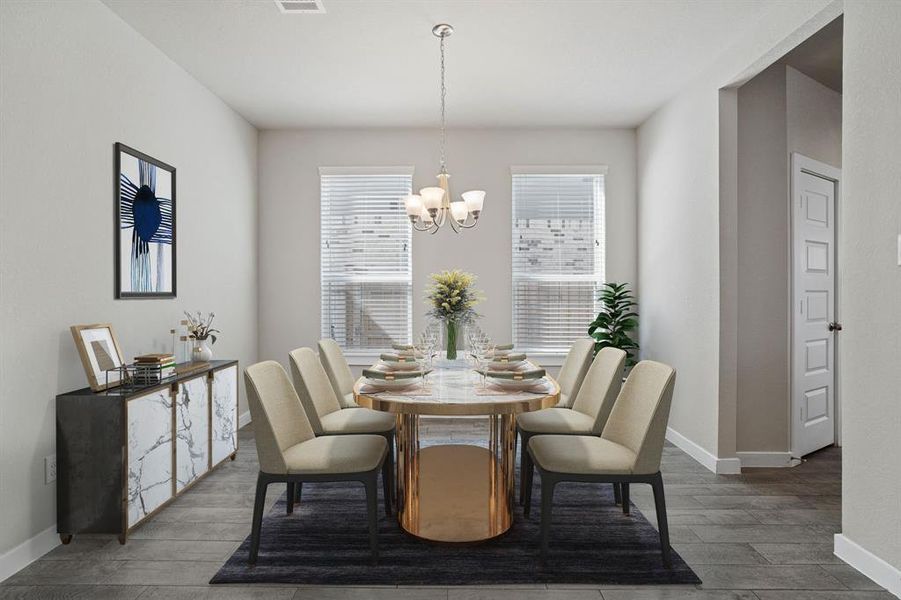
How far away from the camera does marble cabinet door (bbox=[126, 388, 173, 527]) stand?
8.48 feet

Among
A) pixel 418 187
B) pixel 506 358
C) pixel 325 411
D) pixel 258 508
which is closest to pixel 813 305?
pixel 506 358

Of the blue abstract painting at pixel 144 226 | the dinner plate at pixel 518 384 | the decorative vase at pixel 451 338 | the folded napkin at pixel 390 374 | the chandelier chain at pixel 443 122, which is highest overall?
the chandelier chain at pixel 443 122

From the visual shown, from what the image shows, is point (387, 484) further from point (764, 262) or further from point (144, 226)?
point (764, 262)

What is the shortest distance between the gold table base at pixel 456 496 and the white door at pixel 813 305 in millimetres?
2383

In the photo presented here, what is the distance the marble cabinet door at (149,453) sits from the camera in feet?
8.48

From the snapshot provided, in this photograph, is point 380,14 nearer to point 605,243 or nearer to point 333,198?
point 333,198

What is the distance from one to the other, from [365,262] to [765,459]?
3.72 meters

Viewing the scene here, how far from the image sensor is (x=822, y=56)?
11.9ft

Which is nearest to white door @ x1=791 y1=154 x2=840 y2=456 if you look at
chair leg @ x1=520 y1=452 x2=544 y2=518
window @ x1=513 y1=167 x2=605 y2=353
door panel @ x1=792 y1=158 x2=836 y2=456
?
door panel @ x1=792 y1=158 x2=836 y2=456

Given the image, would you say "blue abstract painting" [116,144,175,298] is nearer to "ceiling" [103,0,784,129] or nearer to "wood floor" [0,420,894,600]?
"ceiling" [103,0,784,129]

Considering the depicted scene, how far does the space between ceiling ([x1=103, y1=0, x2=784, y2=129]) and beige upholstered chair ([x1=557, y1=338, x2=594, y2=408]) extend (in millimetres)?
1980

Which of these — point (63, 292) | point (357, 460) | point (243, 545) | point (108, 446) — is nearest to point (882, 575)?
point (357, 460)

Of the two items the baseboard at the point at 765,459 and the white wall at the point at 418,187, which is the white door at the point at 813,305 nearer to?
the baseboard at the point at 765,459

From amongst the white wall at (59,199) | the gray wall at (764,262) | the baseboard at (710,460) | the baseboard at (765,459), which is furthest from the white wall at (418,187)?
the baseboard at (765,459)
